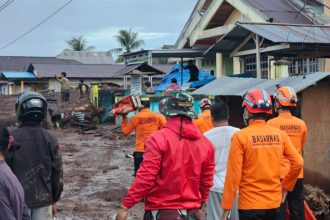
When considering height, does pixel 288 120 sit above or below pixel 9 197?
above

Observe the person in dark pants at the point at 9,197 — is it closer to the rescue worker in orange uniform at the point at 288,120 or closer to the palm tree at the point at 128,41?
the rescue worker in orange uniform at the point at 288,120

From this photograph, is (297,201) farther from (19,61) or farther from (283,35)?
(19,61)

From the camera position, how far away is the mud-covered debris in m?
7.30

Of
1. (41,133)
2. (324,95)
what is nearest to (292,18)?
(324,95)

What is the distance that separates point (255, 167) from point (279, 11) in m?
15.8

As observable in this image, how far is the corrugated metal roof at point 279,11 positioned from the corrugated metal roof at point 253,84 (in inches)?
378

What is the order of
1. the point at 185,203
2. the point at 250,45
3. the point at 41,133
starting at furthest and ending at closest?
the point at 250,45
the point at 41,133
the point at 185,203

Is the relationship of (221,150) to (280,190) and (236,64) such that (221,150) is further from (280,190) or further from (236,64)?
(236,64)

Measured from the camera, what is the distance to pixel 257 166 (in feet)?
14.4

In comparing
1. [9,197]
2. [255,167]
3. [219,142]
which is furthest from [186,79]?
[9,197]

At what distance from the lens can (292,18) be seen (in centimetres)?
1880

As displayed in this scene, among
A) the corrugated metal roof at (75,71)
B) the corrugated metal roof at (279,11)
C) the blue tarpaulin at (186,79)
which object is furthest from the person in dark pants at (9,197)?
the corrugated metal roof at (75,71)

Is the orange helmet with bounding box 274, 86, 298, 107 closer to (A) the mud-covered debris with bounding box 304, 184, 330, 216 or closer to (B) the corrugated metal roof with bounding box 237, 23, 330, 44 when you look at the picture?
(A) the mud-covered debris with bounding box 304, 184, 330, 216

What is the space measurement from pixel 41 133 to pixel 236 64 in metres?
15.7
